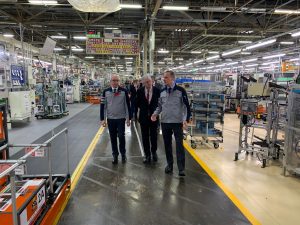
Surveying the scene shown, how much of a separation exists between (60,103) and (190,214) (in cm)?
1010

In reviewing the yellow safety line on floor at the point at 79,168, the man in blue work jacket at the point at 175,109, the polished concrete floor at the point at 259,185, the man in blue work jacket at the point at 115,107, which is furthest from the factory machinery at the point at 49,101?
the man in blue work jacket at the point at 175,109

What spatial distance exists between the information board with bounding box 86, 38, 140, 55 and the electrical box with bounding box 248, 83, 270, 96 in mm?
5949

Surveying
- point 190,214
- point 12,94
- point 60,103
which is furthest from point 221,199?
point 60,103

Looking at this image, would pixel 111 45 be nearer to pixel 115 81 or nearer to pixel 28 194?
pixel 115 81

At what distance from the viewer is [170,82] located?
13.8 feet

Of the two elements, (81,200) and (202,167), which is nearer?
(81,200)

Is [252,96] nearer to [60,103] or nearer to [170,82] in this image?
[170,82]

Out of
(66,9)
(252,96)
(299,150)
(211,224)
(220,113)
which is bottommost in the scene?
(211,224)

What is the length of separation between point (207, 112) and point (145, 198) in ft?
11.6

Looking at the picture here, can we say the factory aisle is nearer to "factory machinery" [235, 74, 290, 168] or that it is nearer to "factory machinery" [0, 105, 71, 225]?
"factory machinery" [0, 105, 71, 225]

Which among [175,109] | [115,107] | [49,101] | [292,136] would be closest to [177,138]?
[175,109]

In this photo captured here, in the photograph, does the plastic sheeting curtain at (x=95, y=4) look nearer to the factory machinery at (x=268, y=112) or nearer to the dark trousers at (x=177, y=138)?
the dark trousers at (x=177, y=138)

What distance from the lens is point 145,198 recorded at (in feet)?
11.7

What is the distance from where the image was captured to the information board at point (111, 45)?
10.2 metres
